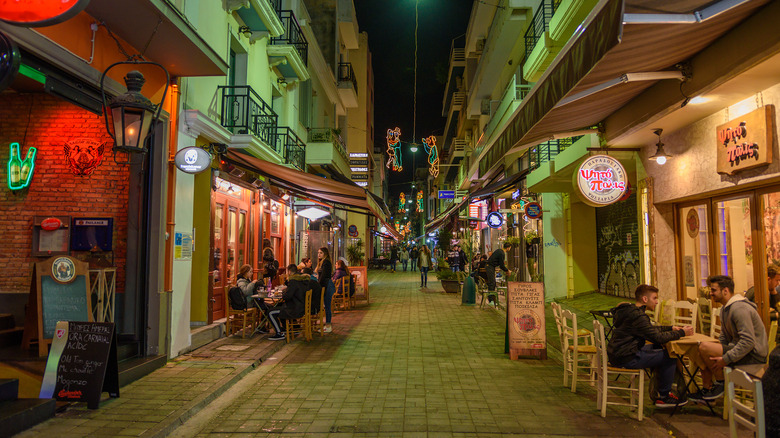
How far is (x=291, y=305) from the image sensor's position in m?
9.44

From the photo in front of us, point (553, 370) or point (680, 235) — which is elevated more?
point (680, 235)

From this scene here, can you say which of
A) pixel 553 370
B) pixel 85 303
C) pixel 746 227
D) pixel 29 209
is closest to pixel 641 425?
pixel 553 370

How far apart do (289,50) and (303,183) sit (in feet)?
16.4

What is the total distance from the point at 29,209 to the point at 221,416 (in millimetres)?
4947

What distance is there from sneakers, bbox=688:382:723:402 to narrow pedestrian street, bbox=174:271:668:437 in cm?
65

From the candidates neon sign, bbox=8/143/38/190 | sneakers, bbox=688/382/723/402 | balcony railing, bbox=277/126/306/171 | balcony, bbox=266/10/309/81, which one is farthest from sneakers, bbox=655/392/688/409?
balcony, bbox=266/10/309/81

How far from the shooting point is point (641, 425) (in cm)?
504

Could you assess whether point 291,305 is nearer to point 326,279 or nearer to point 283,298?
point 283,298

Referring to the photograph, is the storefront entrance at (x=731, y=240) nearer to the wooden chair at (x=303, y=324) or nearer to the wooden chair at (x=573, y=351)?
the wooden chair at (x=573, y=351)

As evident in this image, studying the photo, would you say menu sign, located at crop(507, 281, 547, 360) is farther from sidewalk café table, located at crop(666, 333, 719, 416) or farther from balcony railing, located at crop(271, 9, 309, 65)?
balcony railing, located at crop(271, 9, 309, 65)

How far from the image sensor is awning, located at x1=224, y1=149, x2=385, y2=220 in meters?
10.0

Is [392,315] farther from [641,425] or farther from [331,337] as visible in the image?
[641,425]

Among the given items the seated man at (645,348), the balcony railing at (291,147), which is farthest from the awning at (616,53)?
the balcony railing at (291,147)

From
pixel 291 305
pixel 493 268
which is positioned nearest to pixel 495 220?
pixel 493 268
